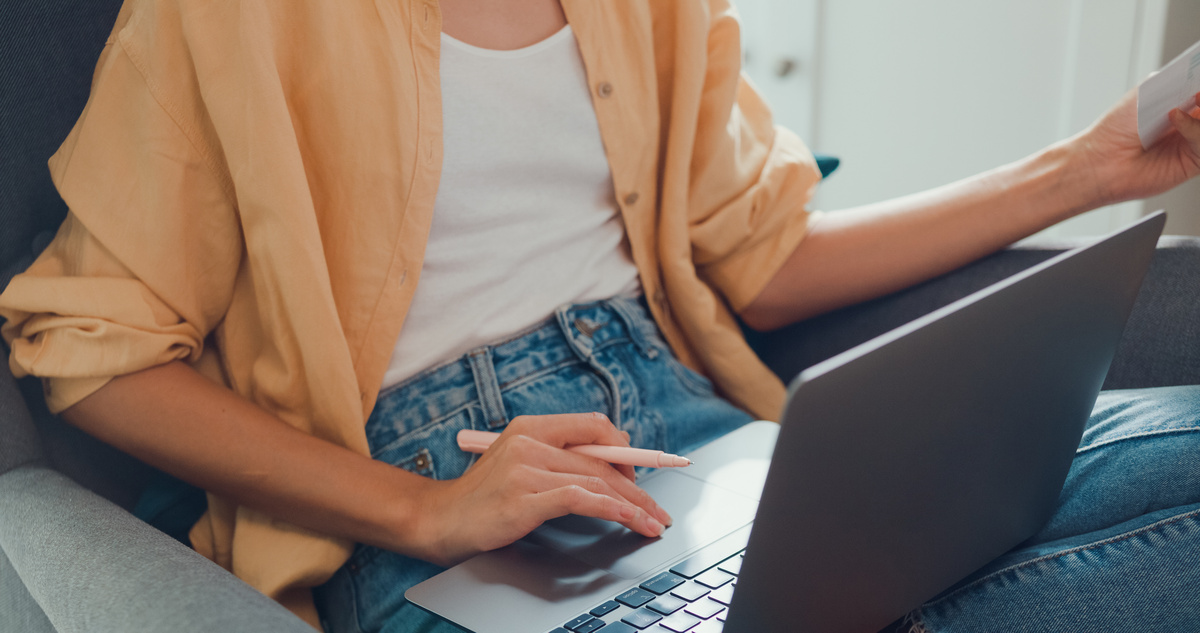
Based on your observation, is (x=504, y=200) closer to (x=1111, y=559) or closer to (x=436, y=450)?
(x=436, y=450)

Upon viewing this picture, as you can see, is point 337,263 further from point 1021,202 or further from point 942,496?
point 1021,202

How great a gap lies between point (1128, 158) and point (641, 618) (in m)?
0.64

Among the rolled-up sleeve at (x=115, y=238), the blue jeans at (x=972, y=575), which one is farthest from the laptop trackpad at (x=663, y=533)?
the rolled-up sleeve at (x=115, y=238)

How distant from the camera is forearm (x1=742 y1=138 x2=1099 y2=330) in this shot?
0.82 meters

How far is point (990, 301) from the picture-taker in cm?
40

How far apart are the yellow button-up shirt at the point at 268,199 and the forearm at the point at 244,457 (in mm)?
23

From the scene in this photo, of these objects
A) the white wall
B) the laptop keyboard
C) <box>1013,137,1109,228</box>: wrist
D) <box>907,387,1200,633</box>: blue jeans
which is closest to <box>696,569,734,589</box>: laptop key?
the laptop keyboard

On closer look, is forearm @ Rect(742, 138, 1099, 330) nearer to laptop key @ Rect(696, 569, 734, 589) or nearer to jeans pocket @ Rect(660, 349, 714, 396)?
jeans pocket @ Rect(660, 349, 714, 396)

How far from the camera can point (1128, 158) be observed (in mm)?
791

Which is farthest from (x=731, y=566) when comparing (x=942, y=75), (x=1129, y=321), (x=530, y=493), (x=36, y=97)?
(x=942, y=75)

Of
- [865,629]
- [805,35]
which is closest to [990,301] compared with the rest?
[865,629]

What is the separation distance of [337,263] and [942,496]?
0.50 m

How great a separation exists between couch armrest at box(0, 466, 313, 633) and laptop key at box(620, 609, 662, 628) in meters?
0.19

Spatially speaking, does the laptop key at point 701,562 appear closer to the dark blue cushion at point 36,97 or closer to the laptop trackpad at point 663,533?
the laptop trackpad at point 663,533
